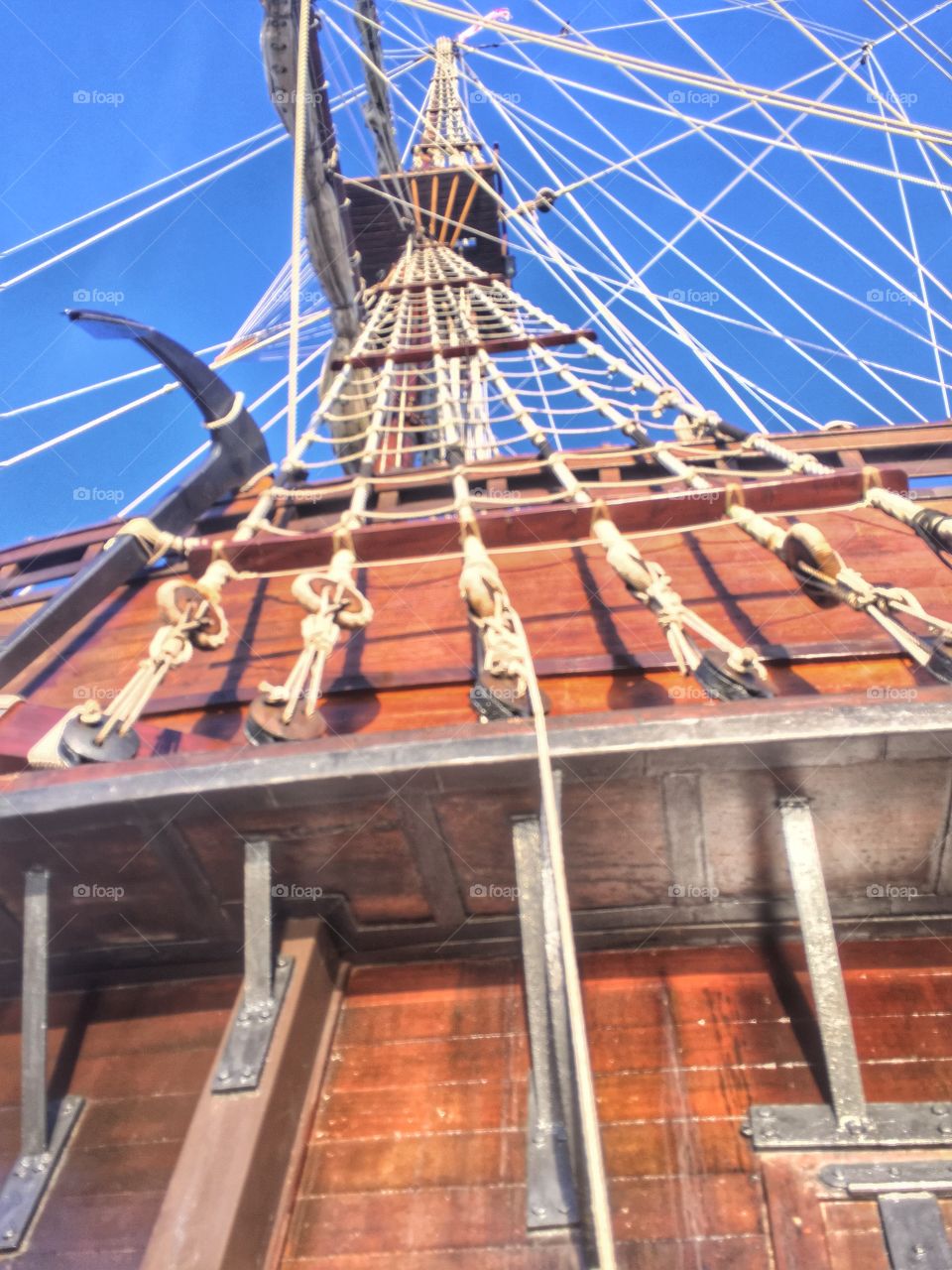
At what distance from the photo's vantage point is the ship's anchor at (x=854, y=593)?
6.53ft

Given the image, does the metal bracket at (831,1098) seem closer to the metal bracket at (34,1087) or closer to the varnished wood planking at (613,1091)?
the varnished wood planking at (613,1091)

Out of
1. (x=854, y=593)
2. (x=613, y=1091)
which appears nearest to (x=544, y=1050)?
(x=613, y=1091)

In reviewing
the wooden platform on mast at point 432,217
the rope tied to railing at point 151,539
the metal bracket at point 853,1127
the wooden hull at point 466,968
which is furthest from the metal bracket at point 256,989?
the wooden platform on mast at point 432,217

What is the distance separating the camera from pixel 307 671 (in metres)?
2.25

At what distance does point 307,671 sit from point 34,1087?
0.99m

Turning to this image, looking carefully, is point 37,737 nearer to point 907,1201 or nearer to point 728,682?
point 728,682

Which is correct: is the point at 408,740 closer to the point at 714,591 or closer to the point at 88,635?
the point at 714,591

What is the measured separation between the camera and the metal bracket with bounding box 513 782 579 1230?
5.24ft

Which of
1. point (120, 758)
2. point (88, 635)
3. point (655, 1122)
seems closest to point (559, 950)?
point (655, 1122)

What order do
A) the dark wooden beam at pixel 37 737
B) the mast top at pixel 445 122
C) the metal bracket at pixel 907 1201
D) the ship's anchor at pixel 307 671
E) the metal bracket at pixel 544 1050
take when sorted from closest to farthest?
the metal bracket at pixel 907 1201 → the metal bracket at pixel 544 1050 → the ship's anchor at pixel 307 671 → the dark wooden beam at pixel 37 737 → the mast top at pixel 445 122

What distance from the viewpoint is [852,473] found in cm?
302

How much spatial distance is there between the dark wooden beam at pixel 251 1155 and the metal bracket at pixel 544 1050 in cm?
45

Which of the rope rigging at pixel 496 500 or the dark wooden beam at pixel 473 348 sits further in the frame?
the dark wooden beam at pixel 473 348

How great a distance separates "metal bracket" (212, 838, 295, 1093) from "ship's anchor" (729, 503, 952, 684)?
139 centimetres
